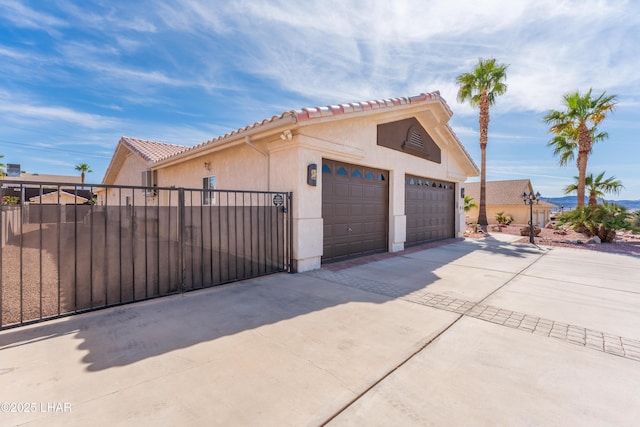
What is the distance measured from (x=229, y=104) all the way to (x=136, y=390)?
12901 millimetres

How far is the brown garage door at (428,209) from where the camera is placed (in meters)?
11.2

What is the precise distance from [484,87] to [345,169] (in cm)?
1689

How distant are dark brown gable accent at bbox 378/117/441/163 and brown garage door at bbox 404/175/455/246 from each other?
110 centimetres

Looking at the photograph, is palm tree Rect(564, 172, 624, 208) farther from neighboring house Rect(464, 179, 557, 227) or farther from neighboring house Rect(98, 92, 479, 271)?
neighboring house Rect(98, 92, 479, 271)

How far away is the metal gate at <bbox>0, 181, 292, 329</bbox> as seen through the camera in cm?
395

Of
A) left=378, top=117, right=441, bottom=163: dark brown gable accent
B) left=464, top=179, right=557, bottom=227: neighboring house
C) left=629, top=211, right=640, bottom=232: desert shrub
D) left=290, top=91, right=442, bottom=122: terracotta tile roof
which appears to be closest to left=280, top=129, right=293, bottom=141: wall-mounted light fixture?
left=290, top=91, right=442, bottom=122: terracotta tile roof

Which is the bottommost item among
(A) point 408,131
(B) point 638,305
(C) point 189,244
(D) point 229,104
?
(B) point 638,305

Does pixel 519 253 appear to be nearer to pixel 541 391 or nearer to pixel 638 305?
pixel 638 305

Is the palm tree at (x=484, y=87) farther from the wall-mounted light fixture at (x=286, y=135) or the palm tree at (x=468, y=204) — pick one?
the wall-mounted light fixture at (x=286, y=135)

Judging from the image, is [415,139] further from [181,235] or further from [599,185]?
[599,185]

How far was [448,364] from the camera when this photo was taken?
2854 mm

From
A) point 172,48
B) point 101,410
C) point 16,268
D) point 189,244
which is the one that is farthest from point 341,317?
point 172,48

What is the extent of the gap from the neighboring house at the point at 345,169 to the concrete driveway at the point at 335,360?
9.06ft

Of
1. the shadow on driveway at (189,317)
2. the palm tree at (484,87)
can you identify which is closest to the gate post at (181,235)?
the shadow on driveway at (189,317)
